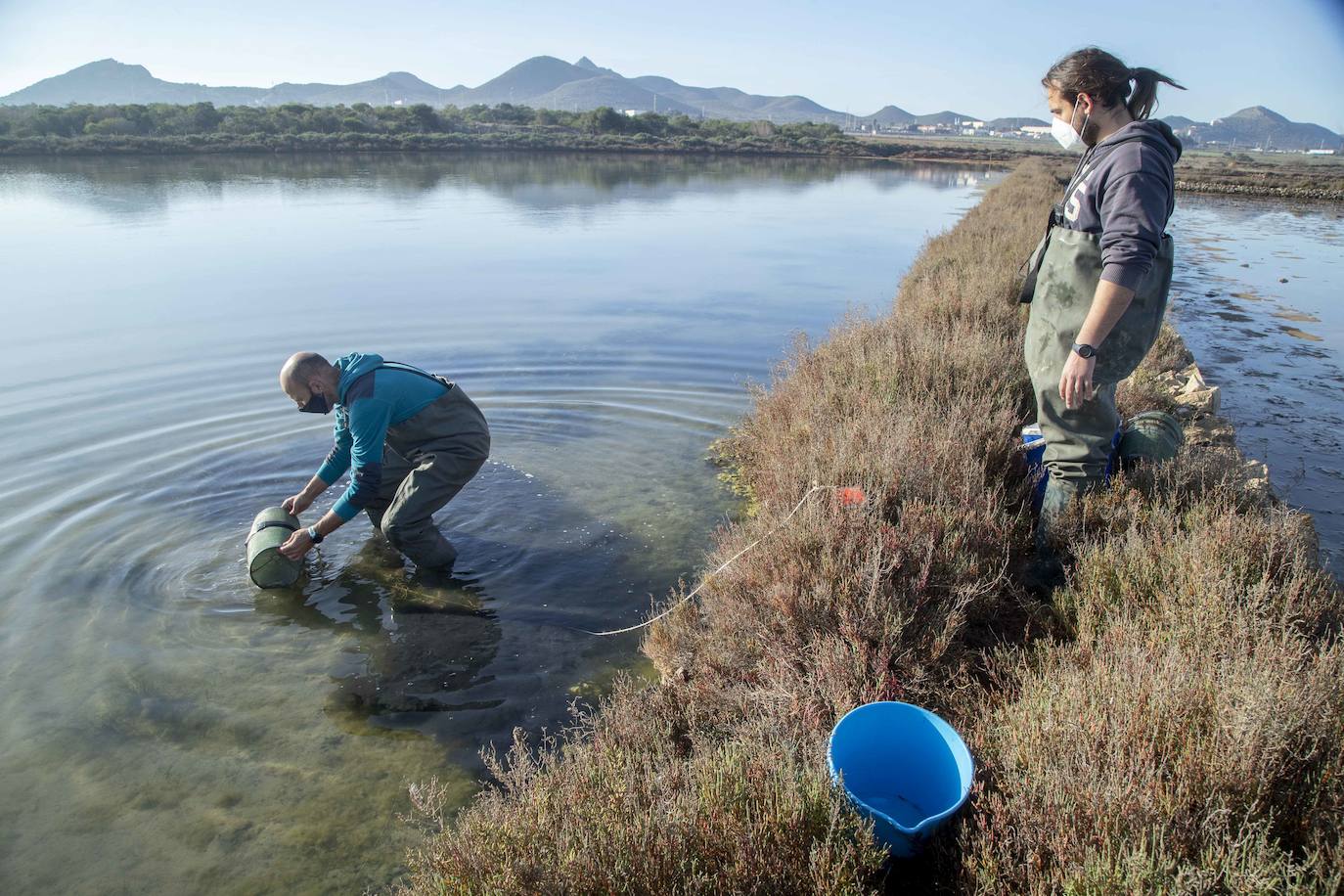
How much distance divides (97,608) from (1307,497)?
9274mm

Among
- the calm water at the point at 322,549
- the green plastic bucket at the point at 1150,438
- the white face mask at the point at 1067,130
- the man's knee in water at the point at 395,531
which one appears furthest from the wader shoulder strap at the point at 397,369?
the green plastic bucket at the point at 1150,438

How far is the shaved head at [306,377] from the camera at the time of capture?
4.91m

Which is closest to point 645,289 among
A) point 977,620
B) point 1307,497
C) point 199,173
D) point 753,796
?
point 1307,497

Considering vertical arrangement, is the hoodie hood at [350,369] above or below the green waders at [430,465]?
above

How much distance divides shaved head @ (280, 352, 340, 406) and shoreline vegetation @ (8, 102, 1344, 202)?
45.3 metres

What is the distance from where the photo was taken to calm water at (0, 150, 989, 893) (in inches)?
145

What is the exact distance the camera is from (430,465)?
550cm

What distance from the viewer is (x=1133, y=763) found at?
2.29 meters

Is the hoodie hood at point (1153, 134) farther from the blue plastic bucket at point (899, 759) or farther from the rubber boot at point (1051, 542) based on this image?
the blue plastic bucket at point (899, 759)

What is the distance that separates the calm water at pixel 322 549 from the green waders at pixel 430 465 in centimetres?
28

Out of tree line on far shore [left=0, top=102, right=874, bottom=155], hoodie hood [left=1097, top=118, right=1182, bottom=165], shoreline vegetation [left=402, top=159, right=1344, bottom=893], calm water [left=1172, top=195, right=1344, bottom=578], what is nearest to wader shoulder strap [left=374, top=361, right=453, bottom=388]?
shoreline vegetation [left=402, top=159, right=1344, bottom=893]

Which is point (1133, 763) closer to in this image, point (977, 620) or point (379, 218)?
point (977, 620)

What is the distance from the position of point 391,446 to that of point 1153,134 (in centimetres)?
496

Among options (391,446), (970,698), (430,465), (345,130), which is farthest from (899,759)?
(345,130)
